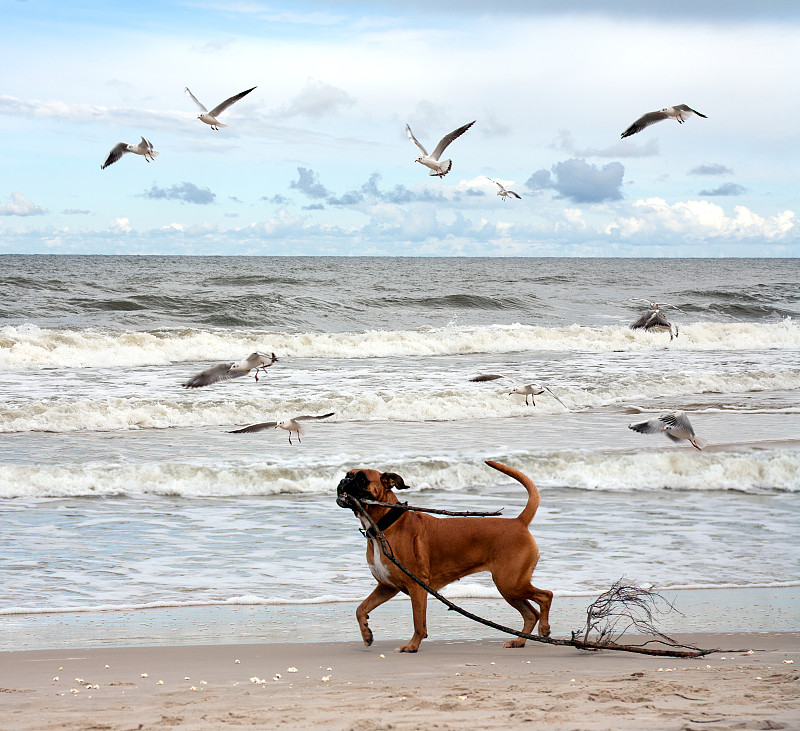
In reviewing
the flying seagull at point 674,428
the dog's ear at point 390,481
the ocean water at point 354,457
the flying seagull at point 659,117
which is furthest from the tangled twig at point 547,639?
the flying seagull at point 659,117

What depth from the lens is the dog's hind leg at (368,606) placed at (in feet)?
14.5

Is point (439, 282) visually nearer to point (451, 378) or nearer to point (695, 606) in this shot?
point (451, 378)

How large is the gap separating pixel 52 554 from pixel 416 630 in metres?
3.42

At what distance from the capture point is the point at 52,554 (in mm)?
6543

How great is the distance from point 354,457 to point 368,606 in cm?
586

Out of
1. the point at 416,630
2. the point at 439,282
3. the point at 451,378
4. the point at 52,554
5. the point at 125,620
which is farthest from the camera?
the point at 439,282

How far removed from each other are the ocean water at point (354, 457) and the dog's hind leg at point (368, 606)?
1.07 meters

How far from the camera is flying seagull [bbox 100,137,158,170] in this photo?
11539 millimetres

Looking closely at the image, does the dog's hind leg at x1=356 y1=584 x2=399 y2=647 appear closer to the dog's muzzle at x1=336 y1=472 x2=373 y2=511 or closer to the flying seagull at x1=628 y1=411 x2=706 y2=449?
the dog's muzzle at x1=336 y1=472 x2=373 y2=511

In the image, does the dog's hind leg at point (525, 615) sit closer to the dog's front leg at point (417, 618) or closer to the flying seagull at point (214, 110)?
the dog's front leg at point (417, 618)

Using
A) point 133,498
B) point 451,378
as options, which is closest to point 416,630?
point 133,498

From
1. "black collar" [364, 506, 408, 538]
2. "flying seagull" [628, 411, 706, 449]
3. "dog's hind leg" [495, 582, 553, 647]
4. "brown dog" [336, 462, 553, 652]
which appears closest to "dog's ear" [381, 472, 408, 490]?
"brown dog" [336, 462, 553, 652]

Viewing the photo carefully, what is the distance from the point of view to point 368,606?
4473 millimetres

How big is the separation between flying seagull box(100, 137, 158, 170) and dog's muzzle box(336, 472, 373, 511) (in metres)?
8.44
